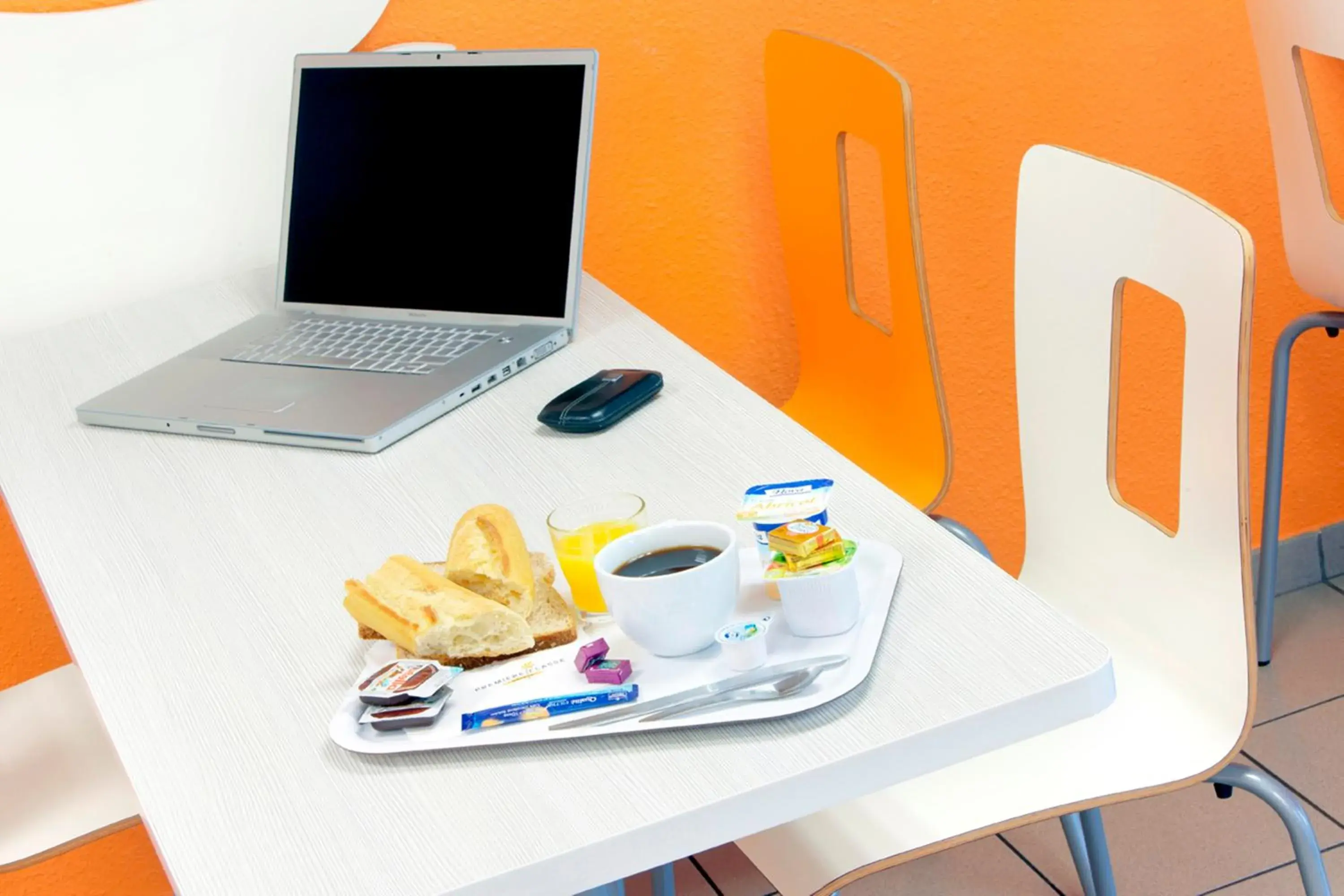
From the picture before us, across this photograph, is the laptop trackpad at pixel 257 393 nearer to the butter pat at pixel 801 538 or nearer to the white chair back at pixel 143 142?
the white chair back at pixel 143 142

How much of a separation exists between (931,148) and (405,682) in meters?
1.30

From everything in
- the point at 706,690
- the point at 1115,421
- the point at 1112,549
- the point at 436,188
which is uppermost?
the point at 436,188

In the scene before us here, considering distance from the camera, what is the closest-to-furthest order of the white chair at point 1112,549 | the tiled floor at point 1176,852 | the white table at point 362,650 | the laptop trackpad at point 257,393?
the white table at point 362,650
the white chair at point 1112,549
the laptop trackpad at point 257,393
the tiled floor at point 1176,852

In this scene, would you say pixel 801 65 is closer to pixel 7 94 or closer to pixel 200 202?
pixel 200 202

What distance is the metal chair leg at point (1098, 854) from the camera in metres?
1.45

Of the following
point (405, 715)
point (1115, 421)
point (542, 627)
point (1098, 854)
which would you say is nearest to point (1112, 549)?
point (1115, 421)

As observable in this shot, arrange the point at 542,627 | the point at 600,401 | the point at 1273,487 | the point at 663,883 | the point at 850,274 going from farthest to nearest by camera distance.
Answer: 1. the point at 1273,487
2. the point at 850,274
3. the point at 663,883
4. the point at 600,401
5. the point at 542,627

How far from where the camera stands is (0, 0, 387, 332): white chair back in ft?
4.85

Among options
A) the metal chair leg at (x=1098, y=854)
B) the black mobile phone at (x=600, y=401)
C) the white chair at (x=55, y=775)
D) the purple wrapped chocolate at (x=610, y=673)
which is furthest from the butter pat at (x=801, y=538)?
the metal chair leg at (x=1098, y=854)

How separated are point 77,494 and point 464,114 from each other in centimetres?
52

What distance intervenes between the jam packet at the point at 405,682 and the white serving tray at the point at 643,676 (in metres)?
0.01

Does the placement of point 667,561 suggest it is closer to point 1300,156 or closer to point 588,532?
point 588,532

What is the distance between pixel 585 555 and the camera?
2.76 ft

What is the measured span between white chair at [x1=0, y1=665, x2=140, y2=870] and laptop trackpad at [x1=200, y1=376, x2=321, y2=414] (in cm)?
28
